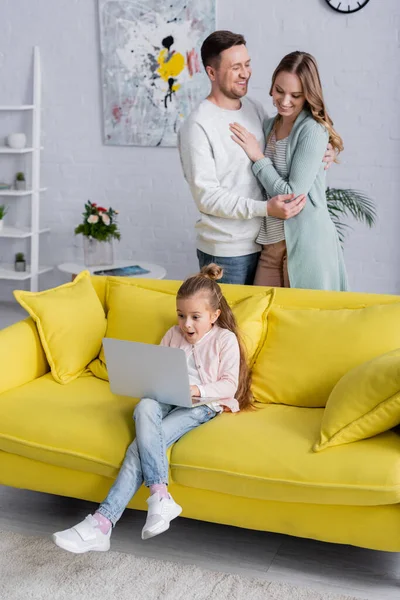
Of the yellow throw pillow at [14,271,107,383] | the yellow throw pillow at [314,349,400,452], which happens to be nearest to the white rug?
the yellow throw pillow at [314,349,400,452]

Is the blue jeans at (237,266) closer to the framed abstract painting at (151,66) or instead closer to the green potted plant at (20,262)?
the framed abstract painting at (151,66)

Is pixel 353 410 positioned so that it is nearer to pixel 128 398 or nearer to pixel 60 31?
pixel 128 398

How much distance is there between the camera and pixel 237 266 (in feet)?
Answer: 10.6

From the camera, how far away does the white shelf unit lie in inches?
207

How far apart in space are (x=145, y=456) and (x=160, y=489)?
104mm

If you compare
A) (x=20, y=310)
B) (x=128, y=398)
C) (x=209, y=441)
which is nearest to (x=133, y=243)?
(x=20, y=310)

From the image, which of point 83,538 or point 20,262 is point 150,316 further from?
point 20,262

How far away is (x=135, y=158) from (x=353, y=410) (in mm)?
3148

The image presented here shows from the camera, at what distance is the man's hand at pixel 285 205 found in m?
3.06

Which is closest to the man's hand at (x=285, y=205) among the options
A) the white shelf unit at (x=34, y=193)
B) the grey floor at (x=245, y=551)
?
the grey floor at (x=245, y=551)

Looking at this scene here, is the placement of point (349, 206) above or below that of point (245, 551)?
above

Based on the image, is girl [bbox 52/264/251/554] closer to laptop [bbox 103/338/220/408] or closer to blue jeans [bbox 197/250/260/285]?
laptop [bbox 103/338/220/408]

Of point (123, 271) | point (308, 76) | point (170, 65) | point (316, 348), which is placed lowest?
point (316, 348)

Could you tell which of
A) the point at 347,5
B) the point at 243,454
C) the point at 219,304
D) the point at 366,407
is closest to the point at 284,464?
the point at 243,454
